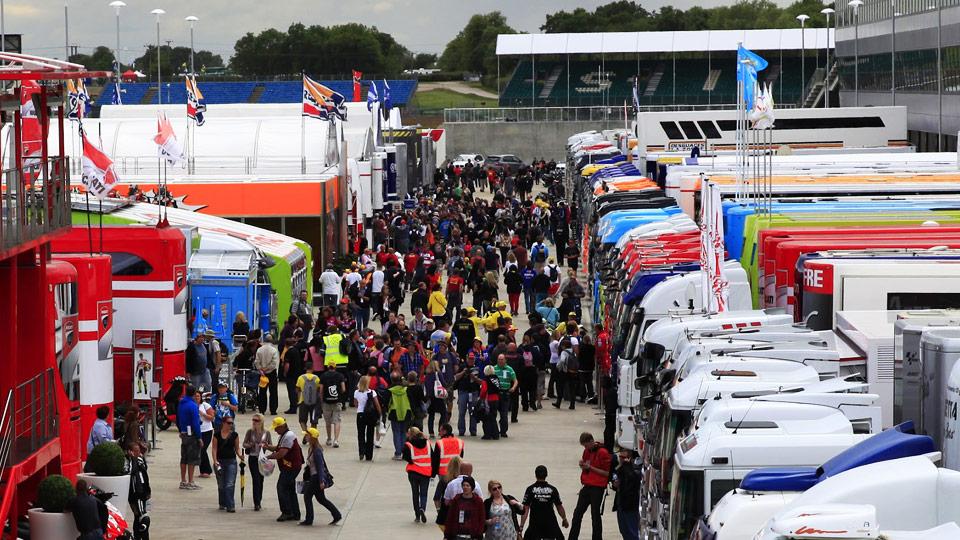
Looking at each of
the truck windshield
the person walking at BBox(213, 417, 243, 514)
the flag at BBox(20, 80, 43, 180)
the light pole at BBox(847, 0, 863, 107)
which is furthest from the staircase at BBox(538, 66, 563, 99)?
the truck windshield

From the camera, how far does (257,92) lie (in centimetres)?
12925

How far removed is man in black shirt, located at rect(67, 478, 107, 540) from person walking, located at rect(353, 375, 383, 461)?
7126 millimetres

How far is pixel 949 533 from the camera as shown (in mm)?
7820

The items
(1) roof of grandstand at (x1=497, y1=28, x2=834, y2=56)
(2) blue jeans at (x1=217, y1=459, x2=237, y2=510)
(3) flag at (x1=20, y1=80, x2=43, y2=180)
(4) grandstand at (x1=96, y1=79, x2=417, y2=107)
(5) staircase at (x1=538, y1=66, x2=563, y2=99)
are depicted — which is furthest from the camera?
(4) grandstand at (x1=96, y1=79, x2=417, y2=107)

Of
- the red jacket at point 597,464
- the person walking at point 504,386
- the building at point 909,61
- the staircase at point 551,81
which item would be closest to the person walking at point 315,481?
the red jacket at point 597,464

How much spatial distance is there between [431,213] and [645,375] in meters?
33.4

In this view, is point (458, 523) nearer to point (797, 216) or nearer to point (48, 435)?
point (48, 435)

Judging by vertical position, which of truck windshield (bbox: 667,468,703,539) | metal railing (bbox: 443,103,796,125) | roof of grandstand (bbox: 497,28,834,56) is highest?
roof of grandstand (bbox: 497,28,834,56)

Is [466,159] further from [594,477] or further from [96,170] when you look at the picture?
[594,477]

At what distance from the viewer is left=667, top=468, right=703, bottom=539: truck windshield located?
12.2m

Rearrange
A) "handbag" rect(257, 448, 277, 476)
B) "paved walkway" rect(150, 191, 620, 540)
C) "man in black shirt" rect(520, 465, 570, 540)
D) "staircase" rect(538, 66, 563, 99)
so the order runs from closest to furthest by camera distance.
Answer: "man in black shirt" rect(520, 465, 570, 540), "paved walkway" rect(150, 191, 620, 540), "handbag" rect(257, 448, 277, 476), "staircase" rect(538, 66, 563, 99)

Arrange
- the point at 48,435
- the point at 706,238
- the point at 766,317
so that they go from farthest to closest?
the point at 706,238, the point at 766,317, the point at 48,435

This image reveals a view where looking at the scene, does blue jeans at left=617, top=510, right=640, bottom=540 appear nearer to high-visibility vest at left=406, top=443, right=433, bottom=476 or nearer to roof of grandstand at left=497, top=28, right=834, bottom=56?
high-visibility vest at left=406, top=443, right=433, bottom=476

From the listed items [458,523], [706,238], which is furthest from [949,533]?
[706,238]
